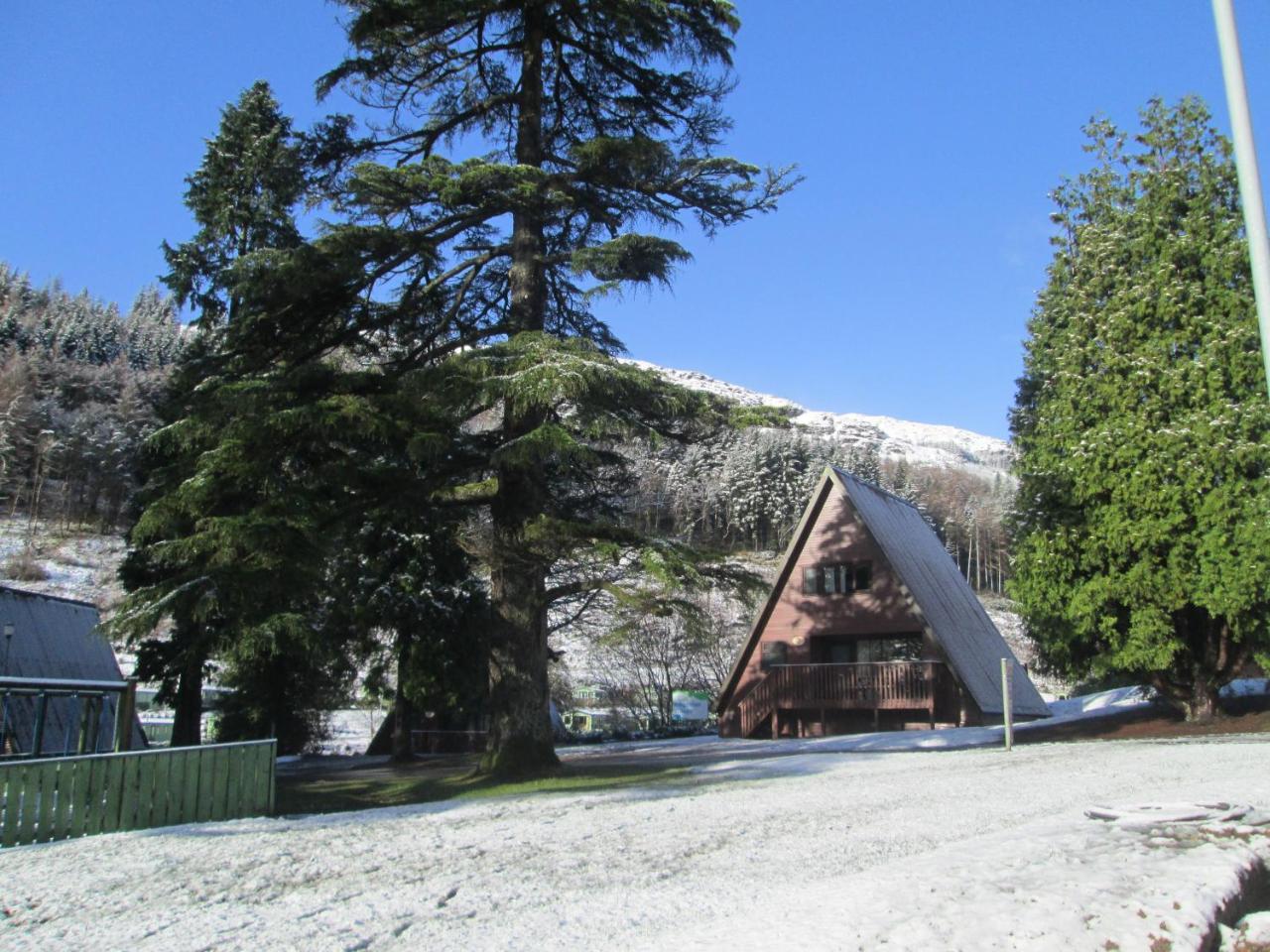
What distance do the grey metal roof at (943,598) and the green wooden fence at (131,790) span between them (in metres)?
20.0

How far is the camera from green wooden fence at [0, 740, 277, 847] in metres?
10.2

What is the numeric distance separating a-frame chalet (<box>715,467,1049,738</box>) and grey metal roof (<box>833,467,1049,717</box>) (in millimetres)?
63

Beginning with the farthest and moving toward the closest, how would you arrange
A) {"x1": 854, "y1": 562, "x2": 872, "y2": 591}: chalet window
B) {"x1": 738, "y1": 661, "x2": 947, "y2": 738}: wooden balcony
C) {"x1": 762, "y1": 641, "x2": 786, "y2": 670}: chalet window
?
{"x1": 762, "y1": 641, "x2": 786, "y2": 670}: chalet window < {"x1": 854, "y1": 562, "x2": 872, "y2": 591}: chalet window < {"x1": 738, "y1": 661, "x2": 947, "y2": 738}: wooden balcony

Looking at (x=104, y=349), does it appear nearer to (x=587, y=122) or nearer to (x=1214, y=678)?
(x=587, y=122)

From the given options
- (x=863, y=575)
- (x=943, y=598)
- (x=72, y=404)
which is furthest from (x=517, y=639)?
(x=72, y=404)

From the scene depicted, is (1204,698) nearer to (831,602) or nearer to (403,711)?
(831,602)

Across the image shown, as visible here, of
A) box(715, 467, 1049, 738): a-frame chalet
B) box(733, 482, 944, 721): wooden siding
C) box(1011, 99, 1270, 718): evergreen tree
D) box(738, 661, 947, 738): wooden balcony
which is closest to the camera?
box(1011, 99, 1270, 718): evergreen tree

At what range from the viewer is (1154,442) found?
21.9 m

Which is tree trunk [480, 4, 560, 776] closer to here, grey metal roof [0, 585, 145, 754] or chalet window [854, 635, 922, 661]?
grey metal roof [0, 585, 145, 754]

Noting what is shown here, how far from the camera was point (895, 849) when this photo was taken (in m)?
8.42

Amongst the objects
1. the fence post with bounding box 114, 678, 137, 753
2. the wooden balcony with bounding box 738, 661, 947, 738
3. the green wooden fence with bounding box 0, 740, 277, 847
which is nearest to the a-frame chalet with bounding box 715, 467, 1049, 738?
the wooden balcony with bounding box 738, 661, 947, 738

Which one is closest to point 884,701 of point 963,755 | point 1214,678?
point 1214,678

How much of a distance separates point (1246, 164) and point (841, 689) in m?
23.7

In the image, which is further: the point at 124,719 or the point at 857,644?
the point at 857,644
